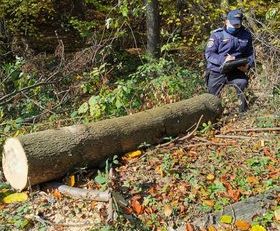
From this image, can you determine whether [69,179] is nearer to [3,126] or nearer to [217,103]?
[3,126]

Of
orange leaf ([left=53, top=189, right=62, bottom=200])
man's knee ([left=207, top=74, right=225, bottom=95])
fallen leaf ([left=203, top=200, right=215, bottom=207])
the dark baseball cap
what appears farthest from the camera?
man's knee ([left=207, top=74, right=225, bottom=95])

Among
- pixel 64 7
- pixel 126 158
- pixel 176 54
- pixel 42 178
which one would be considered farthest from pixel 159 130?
Result: pixel 64 7

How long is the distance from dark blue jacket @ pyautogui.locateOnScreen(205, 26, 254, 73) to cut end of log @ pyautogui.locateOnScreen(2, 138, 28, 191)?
383 cm

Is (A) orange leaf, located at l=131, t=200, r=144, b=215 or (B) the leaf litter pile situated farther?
(A) orange leaf, located at l=131, t=200, r=144, b=215

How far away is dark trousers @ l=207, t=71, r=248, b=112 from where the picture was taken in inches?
299

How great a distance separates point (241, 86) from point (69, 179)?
3650 mm

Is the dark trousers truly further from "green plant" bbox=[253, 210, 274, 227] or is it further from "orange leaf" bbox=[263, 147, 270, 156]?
"green plant" bbox=[253, 210, 274, 227]

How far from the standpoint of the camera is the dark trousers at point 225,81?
7.59 m

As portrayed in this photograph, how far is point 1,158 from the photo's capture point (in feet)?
19.0

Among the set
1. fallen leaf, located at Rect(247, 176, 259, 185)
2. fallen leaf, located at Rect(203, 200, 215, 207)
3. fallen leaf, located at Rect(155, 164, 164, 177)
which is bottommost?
fallen leaf, located at Rect(247, 176, 259, 185)

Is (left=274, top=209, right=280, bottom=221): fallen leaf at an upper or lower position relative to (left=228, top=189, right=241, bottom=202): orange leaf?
lower

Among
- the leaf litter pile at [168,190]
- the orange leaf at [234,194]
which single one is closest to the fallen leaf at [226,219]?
the leaf litter pile at [168,190]

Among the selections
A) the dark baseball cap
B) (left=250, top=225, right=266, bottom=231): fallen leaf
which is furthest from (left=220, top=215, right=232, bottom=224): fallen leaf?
the dark baseball cap

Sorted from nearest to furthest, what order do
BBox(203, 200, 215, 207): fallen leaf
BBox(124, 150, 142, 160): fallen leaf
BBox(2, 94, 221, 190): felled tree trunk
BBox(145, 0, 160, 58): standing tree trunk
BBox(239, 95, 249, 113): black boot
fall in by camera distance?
BBox(203, 200, 215, 207): fallen leaf
BBox(2, 94, 221, 190): felled tree trunk
BBox(124, 150, 142, 160): fallen leaf
BBox(239, 95, 249, 113): black boot
BBox(145, 0, 160, 58): standing tree trunk
